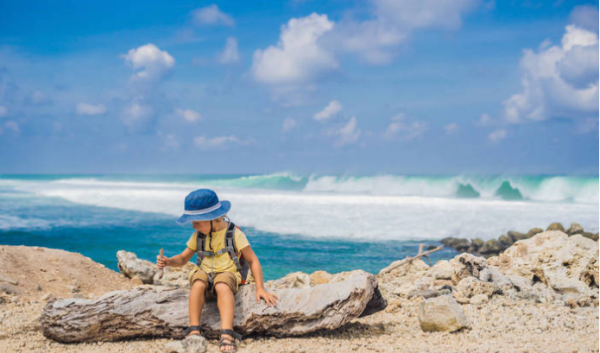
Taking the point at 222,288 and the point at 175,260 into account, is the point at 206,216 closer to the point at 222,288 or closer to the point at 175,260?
the point at 175,260

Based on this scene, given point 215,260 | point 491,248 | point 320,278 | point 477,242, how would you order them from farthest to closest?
point 477,242 → point 491,248 → point 320,278 → point 215,260

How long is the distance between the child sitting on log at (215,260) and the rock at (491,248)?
9568 millimetres

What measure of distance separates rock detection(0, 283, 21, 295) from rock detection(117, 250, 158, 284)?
5.32 ft

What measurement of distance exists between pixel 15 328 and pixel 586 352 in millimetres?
4877

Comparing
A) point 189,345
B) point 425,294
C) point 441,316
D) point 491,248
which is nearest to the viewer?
point 189,345

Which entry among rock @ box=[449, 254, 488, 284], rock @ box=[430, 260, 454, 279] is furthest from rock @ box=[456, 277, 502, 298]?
rock @ box=[430, 260, 454, 279]

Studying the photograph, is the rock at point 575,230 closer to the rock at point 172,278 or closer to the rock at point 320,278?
the rock at point 320,278

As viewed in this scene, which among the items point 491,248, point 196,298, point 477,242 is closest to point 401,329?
point 196,298

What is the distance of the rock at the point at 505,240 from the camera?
13109 mm

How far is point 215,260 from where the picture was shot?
4328 millimetres

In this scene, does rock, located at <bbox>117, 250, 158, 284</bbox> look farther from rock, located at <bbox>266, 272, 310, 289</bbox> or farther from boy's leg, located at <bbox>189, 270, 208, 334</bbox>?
boy's leg, located at <bbox>189, 270, 208, 334</bbox>

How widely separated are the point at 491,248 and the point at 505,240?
1.13 metres

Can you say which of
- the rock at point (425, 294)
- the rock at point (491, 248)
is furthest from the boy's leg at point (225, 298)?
the rock at point (491, 248)

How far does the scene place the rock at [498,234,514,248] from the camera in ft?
43.0
